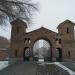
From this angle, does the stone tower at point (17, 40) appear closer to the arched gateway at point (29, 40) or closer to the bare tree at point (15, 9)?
the arched gateway at point (29, 40)

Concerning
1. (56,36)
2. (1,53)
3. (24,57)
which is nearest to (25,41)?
(24,57)

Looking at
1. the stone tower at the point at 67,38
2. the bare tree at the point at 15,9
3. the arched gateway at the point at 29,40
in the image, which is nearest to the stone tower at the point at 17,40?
the arched gateway at the point at 29,40

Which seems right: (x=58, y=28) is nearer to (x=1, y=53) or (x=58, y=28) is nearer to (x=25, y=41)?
(x=25, y=41)

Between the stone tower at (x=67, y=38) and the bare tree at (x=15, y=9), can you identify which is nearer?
the bare tree at (x=15, y=9)

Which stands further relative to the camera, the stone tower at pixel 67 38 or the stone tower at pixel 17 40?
the stone tower at pixel 17 40

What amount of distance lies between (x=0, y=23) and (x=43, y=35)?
2702cm

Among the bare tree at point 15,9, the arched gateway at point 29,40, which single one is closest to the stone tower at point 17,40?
the arched gateway at point 29,40

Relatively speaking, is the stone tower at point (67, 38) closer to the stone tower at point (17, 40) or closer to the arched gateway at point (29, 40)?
the arched gateway at point (29, 40)

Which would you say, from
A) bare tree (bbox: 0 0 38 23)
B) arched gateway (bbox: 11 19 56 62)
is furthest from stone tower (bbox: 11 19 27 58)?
bare tree (bbox: 0 0 38 23)

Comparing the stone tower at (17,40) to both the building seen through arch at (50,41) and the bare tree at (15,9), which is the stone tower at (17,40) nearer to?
the building seen through arch at (50,41)

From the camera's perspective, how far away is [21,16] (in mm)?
15711

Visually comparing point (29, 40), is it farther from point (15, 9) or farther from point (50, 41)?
point (15, 9)

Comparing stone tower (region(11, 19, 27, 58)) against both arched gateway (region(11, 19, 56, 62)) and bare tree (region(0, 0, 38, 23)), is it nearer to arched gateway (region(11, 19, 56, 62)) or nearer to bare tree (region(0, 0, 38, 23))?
arched gateway (region(11, 19, 56, 62))

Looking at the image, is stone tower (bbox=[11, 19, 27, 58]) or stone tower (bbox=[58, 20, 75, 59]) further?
stone tower (bbox=[11, 19, 27, 58])
